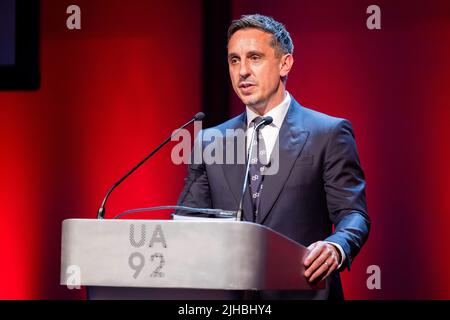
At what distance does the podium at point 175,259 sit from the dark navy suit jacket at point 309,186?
0.57 metres

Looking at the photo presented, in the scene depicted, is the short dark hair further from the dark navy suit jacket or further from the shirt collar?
the dark navy suit jacket

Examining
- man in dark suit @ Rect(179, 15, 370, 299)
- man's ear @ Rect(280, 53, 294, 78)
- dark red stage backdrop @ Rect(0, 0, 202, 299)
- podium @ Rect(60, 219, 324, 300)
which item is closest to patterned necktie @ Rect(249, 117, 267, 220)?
man in dark suit @ Rect(179, 15, 370, 299)

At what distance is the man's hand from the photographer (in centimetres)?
166

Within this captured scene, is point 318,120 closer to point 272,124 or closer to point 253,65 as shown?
point 272,124

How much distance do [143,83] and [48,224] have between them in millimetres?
825

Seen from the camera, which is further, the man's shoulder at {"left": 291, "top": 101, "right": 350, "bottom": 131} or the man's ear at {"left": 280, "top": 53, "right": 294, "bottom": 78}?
the man's ear at {"left": 280, "top": 53, "right": 294, "bottom": 78}

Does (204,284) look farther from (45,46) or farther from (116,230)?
(45,46)

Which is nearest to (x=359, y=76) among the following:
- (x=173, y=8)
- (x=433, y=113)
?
(x=433, y=113)

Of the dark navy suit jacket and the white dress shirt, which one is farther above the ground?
the white dress shirt

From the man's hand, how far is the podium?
88mm

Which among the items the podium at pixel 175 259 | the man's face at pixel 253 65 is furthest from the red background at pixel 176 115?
the podium at pixel 175 259

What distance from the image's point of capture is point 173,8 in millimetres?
3365

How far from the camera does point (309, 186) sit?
85.3 inches
